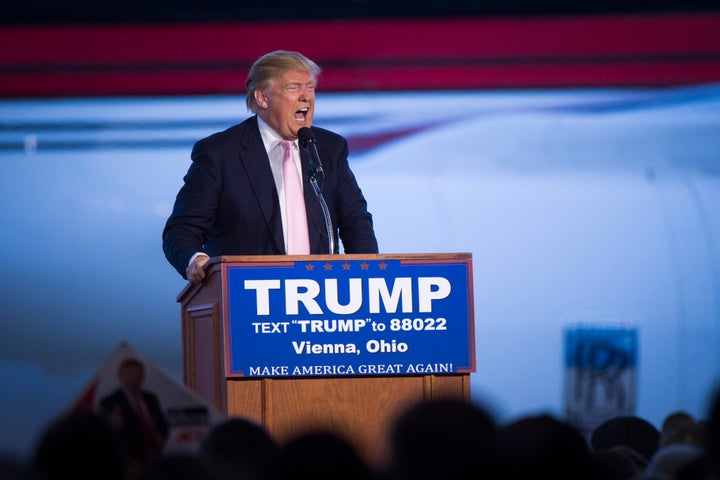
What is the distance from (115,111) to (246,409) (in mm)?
3395

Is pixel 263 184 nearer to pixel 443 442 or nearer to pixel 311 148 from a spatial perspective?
pixel 311 148

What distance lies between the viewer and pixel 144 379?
2512mm

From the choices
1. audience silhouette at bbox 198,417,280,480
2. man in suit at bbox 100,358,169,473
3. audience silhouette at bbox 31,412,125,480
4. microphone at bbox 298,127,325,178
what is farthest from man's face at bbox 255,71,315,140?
audience silhouette at bbox 31,412,125,480

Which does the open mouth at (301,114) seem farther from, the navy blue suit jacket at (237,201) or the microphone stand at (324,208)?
the microphone stand at (324,208)

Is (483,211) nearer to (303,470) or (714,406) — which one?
(714,406)

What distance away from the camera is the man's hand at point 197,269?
3.40 m

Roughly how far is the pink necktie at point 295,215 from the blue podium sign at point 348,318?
0.69m

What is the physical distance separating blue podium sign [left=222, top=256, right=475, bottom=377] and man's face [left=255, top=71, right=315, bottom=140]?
2.87 ft

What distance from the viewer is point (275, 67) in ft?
13.0

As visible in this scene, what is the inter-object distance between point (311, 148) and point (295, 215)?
267mm

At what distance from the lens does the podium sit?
316 cm

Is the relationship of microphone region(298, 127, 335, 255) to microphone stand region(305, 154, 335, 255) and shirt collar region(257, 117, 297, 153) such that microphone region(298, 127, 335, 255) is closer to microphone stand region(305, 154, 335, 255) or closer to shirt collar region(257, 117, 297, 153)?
microphone stand region(305, 154, 335, 255)

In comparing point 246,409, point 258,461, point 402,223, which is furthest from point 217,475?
point 402,223

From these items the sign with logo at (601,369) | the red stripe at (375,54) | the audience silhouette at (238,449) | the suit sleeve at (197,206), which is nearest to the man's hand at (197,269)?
the suit sleeve at (197,206)
